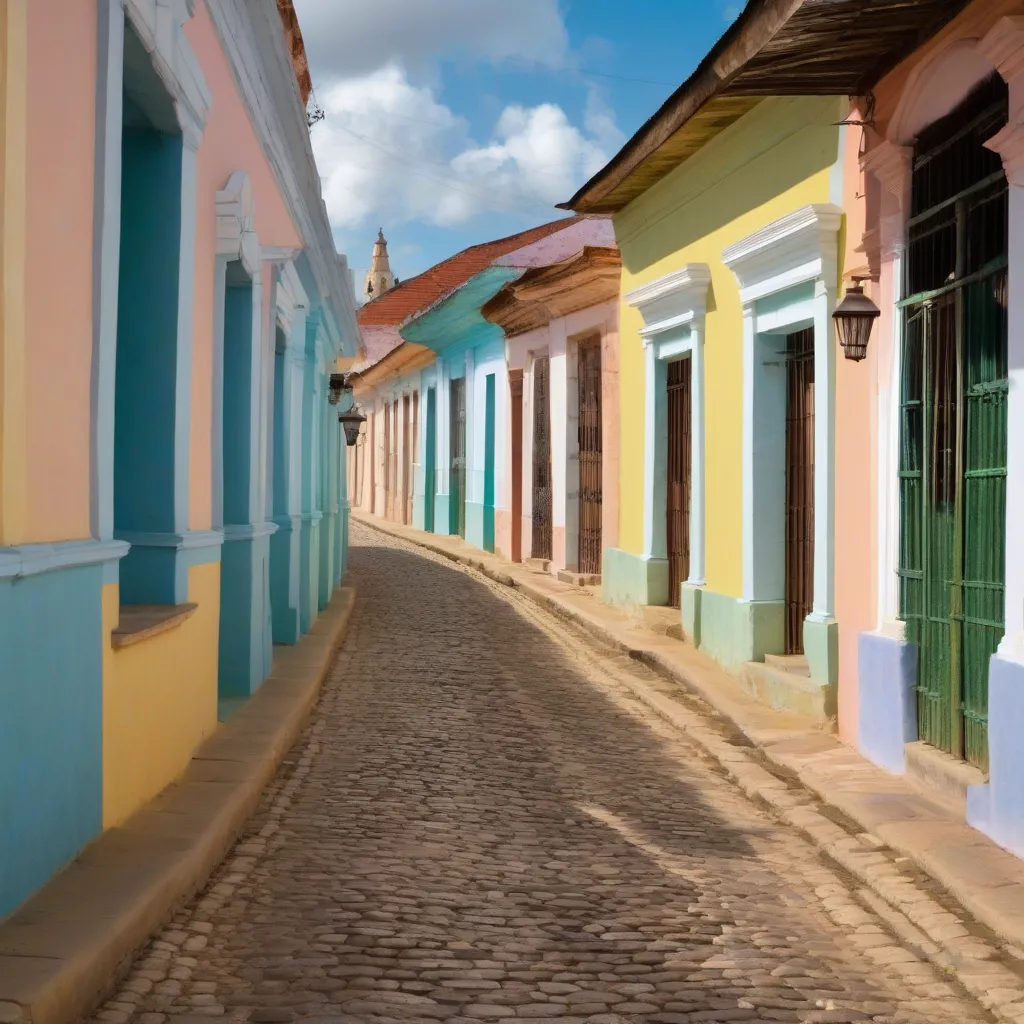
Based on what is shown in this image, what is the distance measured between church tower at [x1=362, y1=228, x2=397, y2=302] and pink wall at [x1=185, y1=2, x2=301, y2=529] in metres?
65.2

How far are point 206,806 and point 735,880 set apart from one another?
202 centimetres

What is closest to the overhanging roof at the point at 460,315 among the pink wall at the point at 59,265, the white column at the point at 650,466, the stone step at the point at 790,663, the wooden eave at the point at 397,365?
the wooden eave at the point at 397,365

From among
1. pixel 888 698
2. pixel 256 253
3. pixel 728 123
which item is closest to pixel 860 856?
pixel 888 698

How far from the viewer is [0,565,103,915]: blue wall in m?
3.69

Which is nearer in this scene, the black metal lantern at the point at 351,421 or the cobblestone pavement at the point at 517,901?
the cobblestone pavement at the point at 517,901

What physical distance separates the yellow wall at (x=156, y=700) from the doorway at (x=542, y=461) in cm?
1049

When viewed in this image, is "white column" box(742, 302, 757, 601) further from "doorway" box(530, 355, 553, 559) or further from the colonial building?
"doorway" box(530, 355, 553, 559)

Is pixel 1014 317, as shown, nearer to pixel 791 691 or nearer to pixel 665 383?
pixel 791 691

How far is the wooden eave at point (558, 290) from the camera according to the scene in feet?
45.2

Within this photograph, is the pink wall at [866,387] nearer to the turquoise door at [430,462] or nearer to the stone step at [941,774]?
the stone step at [941,774]

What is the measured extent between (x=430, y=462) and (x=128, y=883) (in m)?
22.6

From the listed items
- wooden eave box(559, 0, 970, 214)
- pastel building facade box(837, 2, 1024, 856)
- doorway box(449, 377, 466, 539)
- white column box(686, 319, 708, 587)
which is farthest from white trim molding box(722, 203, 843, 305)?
doorway box(449, 377, 466, 539)

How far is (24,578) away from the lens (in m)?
3.75

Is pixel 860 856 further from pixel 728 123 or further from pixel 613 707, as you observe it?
pixel 728 123
